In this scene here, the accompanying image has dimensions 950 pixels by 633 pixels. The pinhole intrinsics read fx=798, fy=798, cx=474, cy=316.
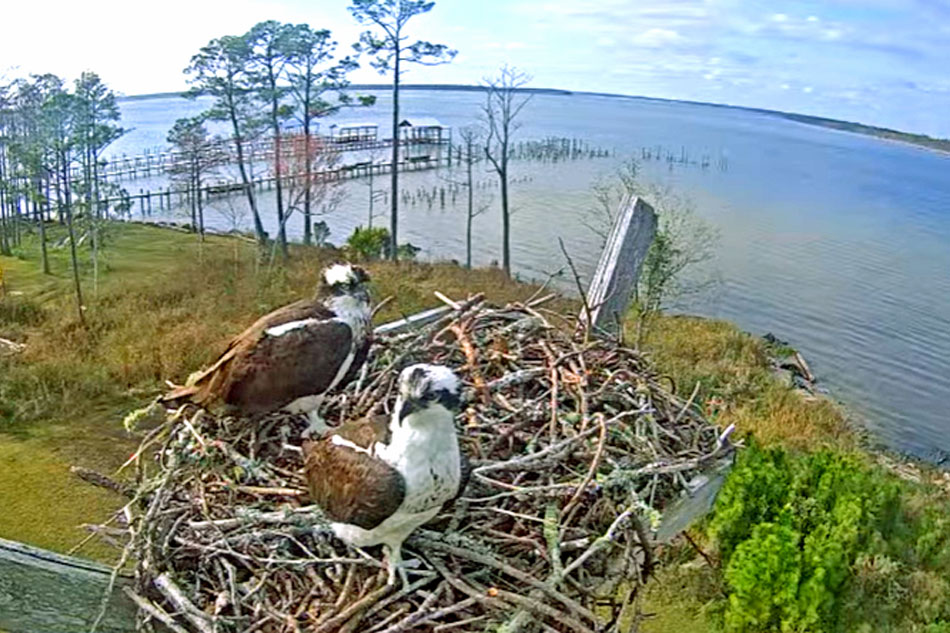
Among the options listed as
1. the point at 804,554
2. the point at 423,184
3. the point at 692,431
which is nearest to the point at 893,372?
the point at 804,554

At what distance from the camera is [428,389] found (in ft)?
6.47

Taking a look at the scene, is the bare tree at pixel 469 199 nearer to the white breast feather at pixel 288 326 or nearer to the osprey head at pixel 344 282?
the osprey head at pixel 344 282

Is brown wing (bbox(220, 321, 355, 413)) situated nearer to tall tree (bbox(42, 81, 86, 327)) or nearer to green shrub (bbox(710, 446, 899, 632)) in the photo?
green shrub (bbox(710, 446, 899, 632))

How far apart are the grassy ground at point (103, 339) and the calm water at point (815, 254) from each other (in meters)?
8.38

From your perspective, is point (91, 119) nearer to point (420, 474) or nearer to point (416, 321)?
point (416, 321)

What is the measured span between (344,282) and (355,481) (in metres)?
1.19

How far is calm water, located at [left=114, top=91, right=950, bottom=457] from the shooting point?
65.8ft

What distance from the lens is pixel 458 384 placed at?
2.03 meters

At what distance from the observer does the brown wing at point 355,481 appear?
1.97 m

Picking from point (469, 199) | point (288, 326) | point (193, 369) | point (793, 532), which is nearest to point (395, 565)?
point (288, 326)

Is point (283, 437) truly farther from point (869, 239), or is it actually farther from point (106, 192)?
point (869, 239)

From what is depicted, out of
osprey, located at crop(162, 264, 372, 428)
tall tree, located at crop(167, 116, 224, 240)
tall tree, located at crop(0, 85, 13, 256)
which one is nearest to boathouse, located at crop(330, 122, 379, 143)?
tall tree, located at crop(167, 116, 224, 240)

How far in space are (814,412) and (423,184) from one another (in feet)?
131

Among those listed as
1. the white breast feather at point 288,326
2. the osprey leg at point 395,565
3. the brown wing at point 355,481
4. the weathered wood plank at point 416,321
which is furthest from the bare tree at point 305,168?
the osprey leg at point 395,565
